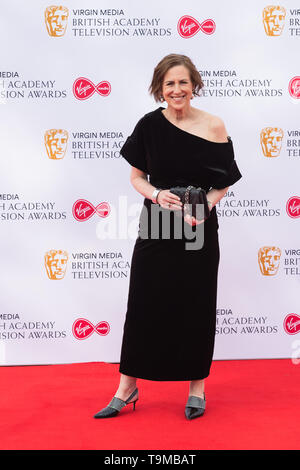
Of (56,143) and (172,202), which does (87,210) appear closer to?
(56,143)

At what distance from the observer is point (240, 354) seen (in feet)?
11.9

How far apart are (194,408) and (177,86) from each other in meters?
1.30

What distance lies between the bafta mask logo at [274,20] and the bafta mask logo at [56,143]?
4.15 feet

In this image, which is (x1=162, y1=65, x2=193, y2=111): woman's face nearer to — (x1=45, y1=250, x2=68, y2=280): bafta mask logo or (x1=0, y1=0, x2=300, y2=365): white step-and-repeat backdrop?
→ (x1=0, y1=0, x2=300, y2=365): white step-and-repeat backdrop

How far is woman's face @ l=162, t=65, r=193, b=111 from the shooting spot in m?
2.47

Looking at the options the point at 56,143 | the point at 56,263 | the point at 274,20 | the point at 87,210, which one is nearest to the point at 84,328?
the point at 56,263

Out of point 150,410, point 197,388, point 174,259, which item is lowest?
point 150,410

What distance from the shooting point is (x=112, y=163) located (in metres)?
3.54

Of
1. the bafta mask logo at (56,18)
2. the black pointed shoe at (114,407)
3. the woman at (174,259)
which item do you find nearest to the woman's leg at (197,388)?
the woman at (174,259)

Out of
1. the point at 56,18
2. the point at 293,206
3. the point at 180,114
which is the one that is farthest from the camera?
the point at 293,206

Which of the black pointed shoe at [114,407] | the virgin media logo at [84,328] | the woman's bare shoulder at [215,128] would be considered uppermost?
the woman's bare shoulder at [215,128]

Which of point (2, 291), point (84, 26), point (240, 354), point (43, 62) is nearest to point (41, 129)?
point (43, 62)

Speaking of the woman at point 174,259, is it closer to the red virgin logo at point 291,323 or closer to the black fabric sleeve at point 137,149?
the black fabric sleeve at point 137,149

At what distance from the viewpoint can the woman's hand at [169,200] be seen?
2445 mm
